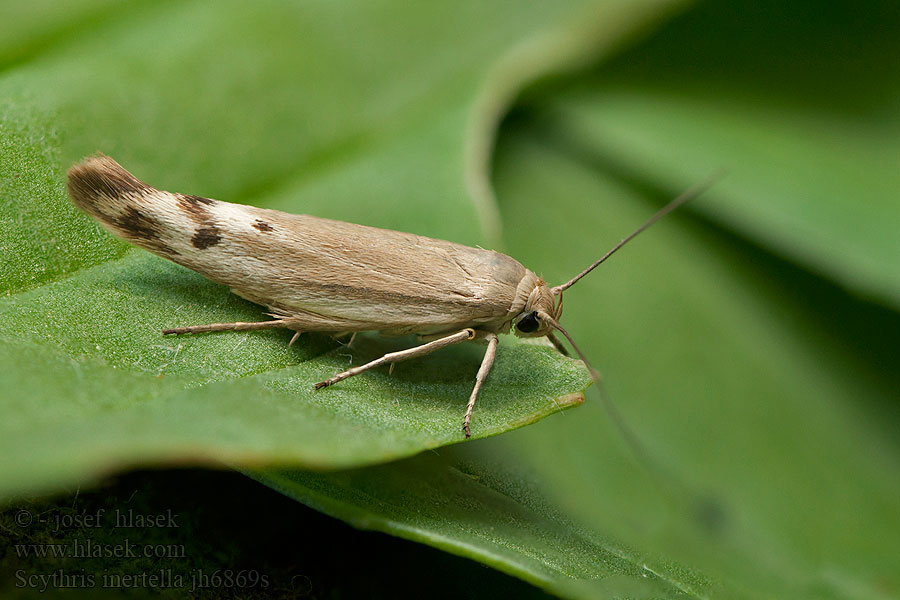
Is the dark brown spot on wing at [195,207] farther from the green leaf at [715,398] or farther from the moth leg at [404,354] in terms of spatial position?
the green leaf at [715,398]

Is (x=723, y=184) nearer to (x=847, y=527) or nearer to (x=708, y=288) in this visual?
(x=708, y=288)

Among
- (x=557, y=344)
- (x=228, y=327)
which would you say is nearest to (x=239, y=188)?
(x=228, y=327)

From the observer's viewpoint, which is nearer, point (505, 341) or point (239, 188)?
point (239, 188)

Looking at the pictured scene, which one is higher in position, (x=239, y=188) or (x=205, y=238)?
(x=239, y=188)

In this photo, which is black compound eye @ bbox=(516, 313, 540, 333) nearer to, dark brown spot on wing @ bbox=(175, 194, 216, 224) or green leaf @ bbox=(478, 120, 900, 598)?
green leaf @ bbox=(478, 120, 900, 598)

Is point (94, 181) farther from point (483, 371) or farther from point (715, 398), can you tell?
point (715, 398)

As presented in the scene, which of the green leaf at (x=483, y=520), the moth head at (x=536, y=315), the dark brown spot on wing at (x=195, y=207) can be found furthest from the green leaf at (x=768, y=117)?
the dark brown spot on wing at (x=195, y=207)
